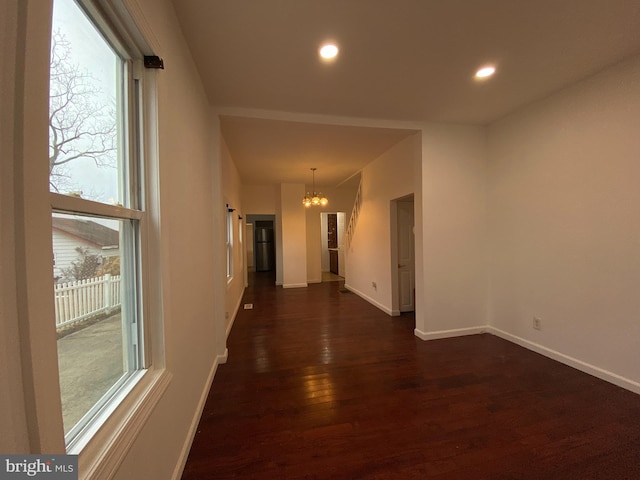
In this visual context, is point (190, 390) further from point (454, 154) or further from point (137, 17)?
point (454, 154)

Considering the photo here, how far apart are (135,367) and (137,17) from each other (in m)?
1.63

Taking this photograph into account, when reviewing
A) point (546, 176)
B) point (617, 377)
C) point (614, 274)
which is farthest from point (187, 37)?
point (617, 377)

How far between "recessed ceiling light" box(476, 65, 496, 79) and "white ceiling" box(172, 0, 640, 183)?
0.23 feet

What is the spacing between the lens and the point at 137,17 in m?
1.12

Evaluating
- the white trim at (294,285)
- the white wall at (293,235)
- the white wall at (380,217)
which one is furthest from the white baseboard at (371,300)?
the white wall at (293,235)

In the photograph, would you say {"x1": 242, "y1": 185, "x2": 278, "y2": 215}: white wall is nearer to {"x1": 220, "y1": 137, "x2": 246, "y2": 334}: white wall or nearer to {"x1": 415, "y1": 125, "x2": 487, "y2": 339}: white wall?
{"x1": 220, "y1": 137, "x2": 246, "y2": 334}: white wall

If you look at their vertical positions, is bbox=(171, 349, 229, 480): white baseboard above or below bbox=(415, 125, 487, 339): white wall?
Result: below

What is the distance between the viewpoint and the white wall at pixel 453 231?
3.42 metres

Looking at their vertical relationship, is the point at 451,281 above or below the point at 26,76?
below

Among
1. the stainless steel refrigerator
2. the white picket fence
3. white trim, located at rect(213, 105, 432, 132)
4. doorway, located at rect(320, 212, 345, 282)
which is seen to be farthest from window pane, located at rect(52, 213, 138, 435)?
the stainless steel refrigerator

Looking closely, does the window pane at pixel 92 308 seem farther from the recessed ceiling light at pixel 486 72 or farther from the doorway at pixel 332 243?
the doorway at pixel 332 243

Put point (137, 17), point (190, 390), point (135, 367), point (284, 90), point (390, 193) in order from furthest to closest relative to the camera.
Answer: point (390, 193), point (284, 90), point (190, 390), point (135, 367), point (137, 17)

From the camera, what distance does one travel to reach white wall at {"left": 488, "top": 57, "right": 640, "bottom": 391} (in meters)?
2.23

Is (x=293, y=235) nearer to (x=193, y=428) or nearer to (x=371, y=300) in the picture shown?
(x=371, y=300)
